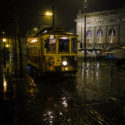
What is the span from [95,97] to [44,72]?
5589 millimetres

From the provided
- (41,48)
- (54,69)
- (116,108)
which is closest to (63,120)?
(116,108)

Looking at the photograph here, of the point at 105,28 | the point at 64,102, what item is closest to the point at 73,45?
the point at 64,102

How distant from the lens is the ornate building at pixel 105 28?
49344mm

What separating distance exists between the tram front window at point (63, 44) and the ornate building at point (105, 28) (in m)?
38.0

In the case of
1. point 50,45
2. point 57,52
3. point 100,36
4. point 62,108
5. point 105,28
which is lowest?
point 62,108

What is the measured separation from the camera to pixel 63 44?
13070 millimetres

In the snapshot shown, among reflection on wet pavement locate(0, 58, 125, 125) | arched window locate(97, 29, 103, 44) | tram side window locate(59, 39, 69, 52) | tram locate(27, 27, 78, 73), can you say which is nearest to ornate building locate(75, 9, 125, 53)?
arched window locate(97, 29, 103, 44)

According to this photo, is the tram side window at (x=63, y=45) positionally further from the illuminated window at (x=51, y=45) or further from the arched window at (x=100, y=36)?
the arched window at (x=100, y=36)

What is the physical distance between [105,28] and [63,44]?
4268 cm

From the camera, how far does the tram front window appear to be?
1289 centimetres

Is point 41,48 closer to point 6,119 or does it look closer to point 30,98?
point 30,98

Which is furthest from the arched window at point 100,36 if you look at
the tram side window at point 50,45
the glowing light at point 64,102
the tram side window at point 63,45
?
the glowing light at point 64,102

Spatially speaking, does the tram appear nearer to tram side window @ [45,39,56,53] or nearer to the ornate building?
tram side window @ [45,39,56,53]

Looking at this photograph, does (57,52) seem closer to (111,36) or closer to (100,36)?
(111,36)
